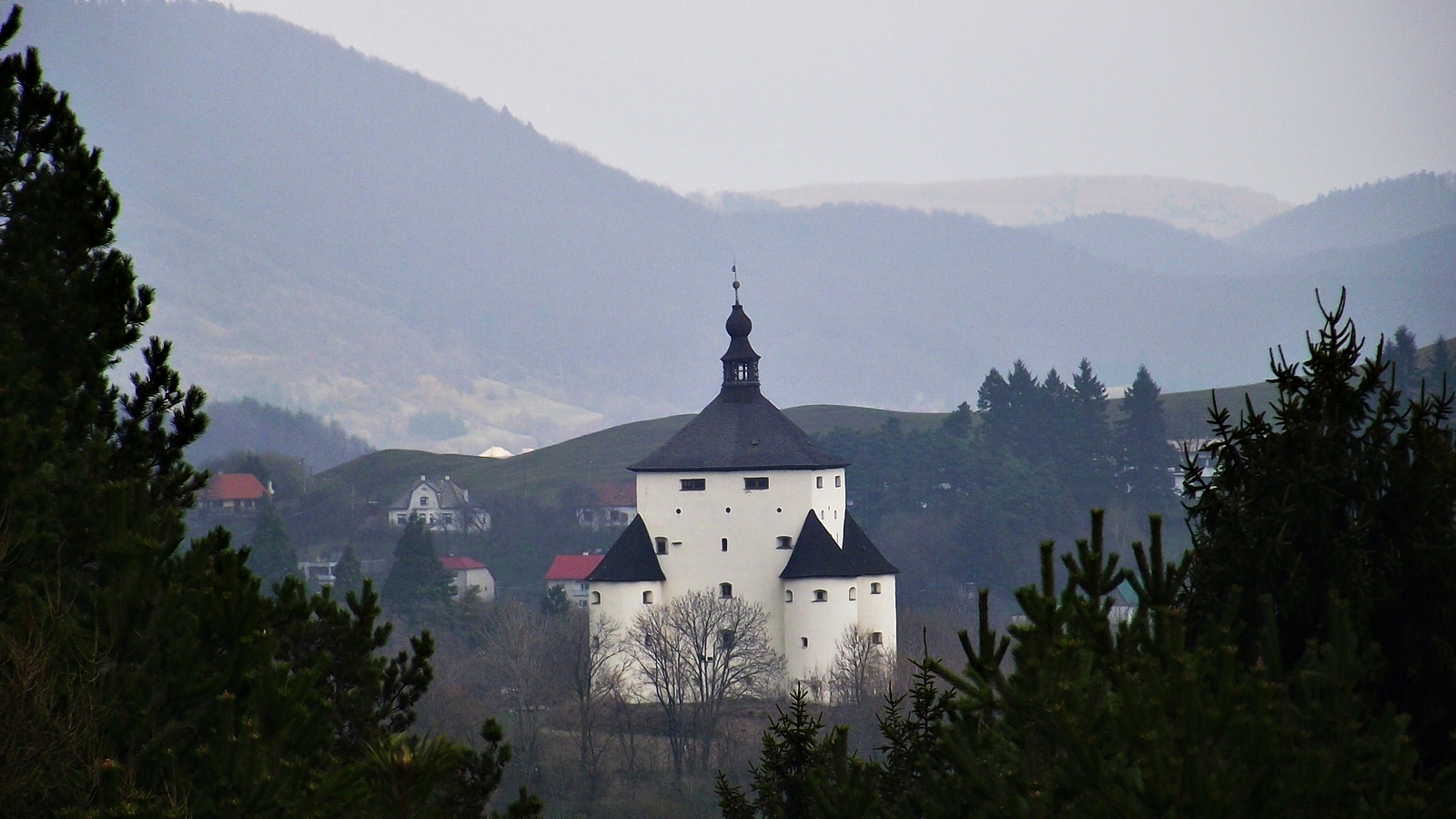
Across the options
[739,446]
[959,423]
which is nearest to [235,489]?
[959,423]

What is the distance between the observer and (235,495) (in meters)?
114

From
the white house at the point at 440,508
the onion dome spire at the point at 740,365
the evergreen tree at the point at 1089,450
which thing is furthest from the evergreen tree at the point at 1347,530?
the white house at the point at 440,508

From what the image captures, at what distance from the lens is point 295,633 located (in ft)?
51.8

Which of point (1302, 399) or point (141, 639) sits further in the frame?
point (1302, 399)

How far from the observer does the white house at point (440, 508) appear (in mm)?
109688

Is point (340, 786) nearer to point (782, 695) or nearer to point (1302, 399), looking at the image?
point (1302, 399)

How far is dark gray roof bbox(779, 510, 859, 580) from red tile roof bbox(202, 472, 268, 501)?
62.8 meters

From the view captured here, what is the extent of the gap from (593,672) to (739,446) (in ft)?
30.2

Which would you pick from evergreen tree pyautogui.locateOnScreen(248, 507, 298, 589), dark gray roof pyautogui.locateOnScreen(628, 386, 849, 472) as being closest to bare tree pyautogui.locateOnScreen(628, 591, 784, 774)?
dark gray roof pyautogui.locateOnScreen(628, 386, 849, 472)

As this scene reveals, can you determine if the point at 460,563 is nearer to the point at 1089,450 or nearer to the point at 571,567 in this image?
the point at 571,567

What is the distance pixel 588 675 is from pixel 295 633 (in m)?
40.0

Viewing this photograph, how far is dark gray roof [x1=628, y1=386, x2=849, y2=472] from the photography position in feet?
195

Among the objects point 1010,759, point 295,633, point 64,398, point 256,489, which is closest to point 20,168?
point 64,398

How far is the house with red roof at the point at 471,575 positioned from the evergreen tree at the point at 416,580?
13.5 meters
